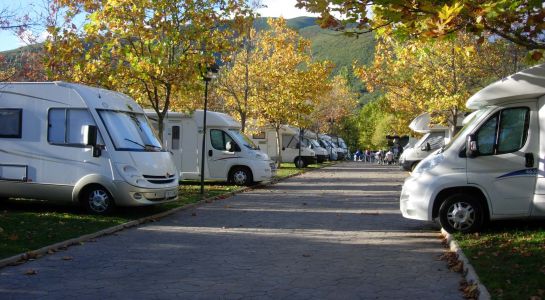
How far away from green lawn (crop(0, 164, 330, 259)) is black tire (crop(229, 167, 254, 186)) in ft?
17.3

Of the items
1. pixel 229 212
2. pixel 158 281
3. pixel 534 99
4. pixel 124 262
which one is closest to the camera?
pixel 158 281

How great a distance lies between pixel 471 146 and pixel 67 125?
804cm

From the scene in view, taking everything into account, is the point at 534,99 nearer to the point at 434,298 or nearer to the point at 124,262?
the point at 434,298

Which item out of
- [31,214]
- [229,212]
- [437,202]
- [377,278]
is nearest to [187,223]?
[229,212]

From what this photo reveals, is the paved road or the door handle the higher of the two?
the door handle

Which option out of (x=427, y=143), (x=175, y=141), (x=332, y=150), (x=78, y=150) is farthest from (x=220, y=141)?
(x=332, y=150)

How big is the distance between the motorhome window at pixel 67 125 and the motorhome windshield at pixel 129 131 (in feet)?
1.25

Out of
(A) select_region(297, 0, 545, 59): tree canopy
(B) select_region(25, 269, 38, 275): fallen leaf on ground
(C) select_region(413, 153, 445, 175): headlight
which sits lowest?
(B) select_region(25, 269, 38, 275): fallen leaf on ground

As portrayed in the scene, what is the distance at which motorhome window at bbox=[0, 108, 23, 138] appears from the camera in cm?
1252

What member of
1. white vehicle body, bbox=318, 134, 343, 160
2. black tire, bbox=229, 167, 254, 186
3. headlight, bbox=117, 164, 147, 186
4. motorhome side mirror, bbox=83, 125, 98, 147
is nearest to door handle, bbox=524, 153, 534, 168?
headlight, bbox=117, 164, 147, 186

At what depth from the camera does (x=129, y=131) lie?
12672 millimetres

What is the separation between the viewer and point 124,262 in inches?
305

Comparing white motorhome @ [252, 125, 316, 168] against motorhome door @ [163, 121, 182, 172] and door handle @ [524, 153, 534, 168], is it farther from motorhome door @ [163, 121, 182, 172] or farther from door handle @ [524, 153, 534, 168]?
door handle @ [524, 153, 534, 168]

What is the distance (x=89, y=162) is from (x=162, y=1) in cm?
608
